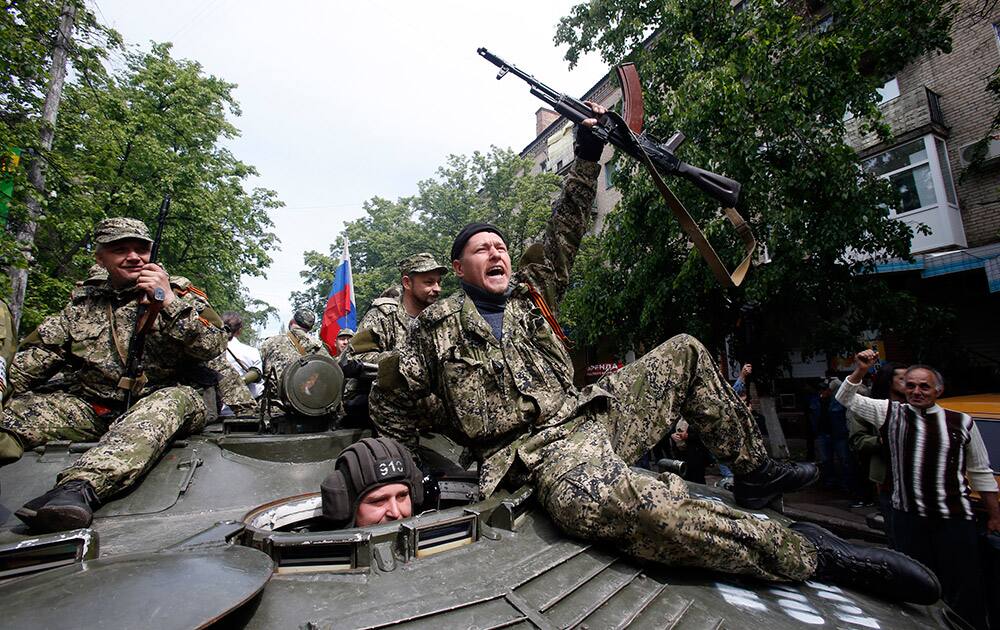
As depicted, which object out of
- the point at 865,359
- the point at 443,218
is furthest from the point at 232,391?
the point at 443,218

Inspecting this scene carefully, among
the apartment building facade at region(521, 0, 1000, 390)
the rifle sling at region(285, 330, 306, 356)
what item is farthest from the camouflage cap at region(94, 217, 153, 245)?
the apartment building facade at region(521, 0, 1000, 390)

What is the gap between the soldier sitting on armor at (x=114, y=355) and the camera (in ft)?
9.96

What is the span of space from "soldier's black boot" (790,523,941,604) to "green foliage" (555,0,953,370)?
251 inches

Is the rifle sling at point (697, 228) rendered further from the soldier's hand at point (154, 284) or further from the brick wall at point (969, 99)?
the brick wall at point (969, 99)

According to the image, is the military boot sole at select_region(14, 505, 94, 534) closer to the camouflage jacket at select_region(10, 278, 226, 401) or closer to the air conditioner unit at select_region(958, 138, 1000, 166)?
the camouflage jacket at select_region(10, 278, 226, 401)

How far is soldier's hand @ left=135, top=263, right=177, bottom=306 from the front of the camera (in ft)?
10.2

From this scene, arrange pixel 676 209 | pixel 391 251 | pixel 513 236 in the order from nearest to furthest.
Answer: pixel 676 209
pixel 513 236
pixel 391 251

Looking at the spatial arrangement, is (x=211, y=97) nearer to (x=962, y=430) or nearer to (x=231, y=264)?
(x=231, y=264)

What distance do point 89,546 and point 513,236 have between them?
2254 centimetres

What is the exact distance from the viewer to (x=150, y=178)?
48.9ft

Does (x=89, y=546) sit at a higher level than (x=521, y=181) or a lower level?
lower

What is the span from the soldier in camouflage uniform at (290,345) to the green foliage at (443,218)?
1492 cm

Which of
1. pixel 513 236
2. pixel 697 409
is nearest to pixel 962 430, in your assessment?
pixel 697 409

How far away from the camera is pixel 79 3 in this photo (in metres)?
10.0
